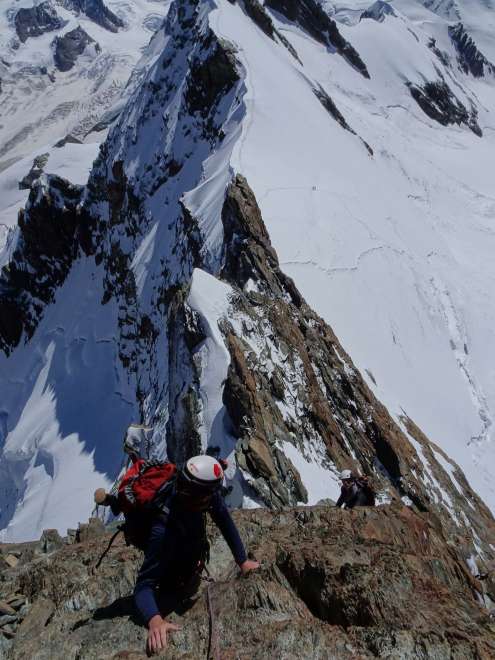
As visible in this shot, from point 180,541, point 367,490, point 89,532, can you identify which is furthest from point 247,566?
point 89,532

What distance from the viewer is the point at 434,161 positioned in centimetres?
5531

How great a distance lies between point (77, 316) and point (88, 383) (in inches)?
346

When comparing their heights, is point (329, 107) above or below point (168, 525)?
below

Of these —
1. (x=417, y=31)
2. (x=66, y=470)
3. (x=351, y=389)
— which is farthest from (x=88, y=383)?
(x=417, y=31)

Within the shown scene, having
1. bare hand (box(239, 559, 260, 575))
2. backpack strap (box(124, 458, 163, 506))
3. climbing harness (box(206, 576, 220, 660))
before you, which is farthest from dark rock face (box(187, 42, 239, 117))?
climbing harness (box(206, 576, 220, 660))

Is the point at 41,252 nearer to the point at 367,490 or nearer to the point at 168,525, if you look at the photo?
the point at 367,490

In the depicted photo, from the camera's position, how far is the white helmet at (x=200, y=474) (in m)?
4.44

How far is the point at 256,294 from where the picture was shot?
1827cm

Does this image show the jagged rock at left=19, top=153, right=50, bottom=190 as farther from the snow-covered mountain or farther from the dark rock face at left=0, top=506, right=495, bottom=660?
the dark rock face at left=0, top=506, right=495, bottom=660

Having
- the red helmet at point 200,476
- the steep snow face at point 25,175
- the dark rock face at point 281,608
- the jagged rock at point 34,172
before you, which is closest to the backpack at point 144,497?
the red helmet at point 200,476

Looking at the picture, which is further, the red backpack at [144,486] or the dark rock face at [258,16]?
the dark rock face at [258,16]

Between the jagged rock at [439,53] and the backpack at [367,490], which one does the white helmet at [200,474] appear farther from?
the jagged rock at [439,53]

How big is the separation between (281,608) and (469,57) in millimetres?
112908

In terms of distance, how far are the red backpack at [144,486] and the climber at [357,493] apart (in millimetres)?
5349
